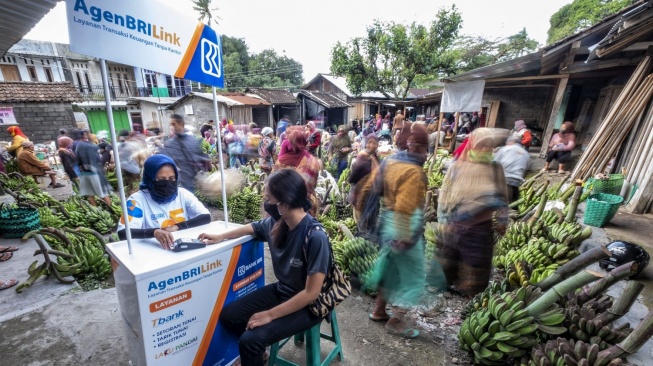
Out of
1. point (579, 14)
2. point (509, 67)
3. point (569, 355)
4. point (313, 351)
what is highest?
point (579, 14)

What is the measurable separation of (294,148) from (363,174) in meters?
1.26

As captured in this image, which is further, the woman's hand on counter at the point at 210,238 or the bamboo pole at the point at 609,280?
the woman's hand on counter at the point at 210,238

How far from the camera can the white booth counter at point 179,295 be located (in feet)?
5.37

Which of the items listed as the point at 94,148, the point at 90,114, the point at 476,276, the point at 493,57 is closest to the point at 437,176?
the point at 476,276

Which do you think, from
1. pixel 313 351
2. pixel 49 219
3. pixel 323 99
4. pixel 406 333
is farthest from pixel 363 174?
pixel 323 99

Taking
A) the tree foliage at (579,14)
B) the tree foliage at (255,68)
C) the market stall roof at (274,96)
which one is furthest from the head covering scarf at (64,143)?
the tree foliage at (255,68)

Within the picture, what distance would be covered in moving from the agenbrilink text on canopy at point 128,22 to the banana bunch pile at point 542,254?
4330 millimetres

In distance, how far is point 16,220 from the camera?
4.66 meters

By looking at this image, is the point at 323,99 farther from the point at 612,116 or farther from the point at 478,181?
the point at 478,181

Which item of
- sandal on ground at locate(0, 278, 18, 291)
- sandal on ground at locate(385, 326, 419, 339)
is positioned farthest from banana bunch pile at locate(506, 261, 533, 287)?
sandal on ground at locate(0, 278, 18, 291)

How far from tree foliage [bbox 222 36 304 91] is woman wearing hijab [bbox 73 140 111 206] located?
3164 centimetres

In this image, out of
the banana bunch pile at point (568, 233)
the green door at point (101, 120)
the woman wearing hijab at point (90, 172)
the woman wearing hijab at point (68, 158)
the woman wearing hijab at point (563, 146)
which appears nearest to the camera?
the banana bunch pile at point (568, 233)

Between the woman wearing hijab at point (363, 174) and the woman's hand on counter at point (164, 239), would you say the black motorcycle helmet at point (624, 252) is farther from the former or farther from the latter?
the woman's hand on counter at point (164, 239)

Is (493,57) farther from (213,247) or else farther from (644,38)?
(213,247)
